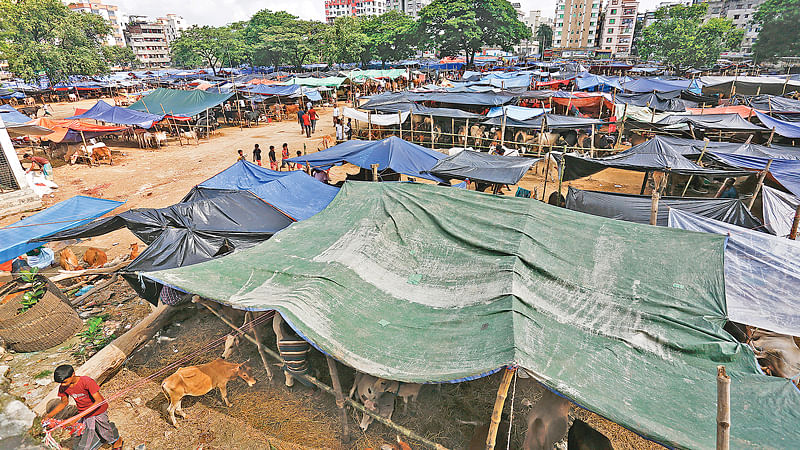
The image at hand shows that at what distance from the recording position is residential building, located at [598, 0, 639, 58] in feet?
252

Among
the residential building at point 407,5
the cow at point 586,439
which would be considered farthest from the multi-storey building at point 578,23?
the cow at point 586,439

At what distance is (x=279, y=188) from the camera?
30.2ft

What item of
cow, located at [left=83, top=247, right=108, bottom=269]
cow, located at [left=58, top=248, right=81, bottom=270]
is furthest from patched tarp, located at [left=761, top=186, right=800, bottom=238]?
cow, located at [left=58, top=248, right=81, bottom=270]

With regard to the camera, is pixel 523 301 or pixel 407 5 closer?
pixel 523 301

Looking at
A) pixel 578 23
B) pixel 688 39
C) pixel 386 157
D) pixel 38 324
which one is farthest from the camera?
pixel 578 23

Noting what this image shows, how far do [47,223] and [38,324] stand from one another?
72.4 inches

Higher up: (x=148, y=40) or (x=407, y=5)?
(x=407, y=5)

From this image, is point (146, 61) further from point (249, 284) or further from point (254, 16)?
point (249, 284)

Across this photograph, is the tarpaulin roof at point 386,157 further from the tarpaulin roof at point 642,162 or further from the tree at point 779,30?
the tree at point 779,30

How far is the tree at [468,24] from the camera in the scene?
45.8 m

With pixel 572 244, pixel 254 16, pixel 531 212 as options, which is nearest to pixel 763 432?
pixel 572 244

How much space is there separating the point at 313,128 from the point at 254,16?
45.2 meters

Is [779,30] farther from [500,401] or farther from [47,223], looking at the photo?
[47,223]

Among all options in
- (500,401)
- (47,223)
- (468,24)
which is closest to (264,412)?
(500,401)
